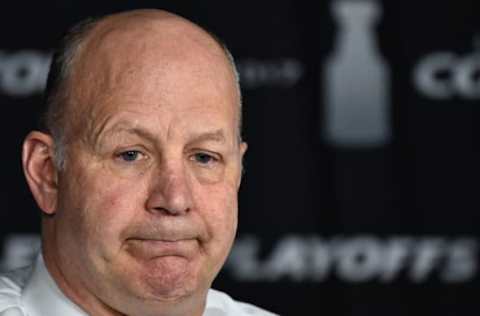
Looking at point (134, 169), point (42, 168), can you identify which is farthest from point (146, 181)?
point (42, 168)

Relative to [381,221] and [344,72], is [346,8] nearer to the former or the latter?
[344,72]

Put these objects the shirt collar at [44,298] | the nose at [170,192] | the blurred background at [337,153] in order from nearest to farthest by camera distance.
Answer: the nose at [170,192] → the shirt collar at [44,298] → the blurred background at [337,153]

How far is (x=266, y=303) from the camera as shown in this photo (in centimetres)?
380

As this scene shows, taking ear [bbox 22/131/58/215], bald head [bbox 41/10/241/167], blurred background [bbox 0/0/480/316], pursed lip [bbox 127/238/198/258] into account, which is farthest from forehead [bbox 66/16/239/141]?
blurred background [bbox 0/0/480/316]

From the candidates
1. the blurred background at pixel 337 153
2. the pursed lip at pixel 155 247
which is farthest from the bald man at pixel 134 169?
the blurred background at pixel 337 153

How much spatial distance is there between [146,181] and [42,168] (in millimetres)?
247

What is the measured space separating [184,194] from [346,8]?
1.86 metres

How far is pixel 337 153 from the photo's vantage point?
3.81m

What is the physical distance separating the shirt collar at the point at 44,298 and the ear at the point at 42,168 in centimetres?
11

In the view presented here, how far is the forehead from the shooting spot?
216 cm

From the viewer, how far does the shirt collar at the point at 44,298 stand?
2.24m

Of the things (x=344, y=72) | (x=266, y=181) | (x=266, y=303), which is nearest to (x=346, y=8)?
(x=344, y=72)

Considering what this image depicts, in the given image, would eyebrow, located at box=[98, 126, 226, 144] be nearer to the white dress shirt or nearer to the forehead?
the forehead

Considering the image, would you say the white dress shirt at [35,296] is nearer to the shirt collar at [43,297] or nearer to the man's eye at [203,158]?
the shirt collar at [43,297]
